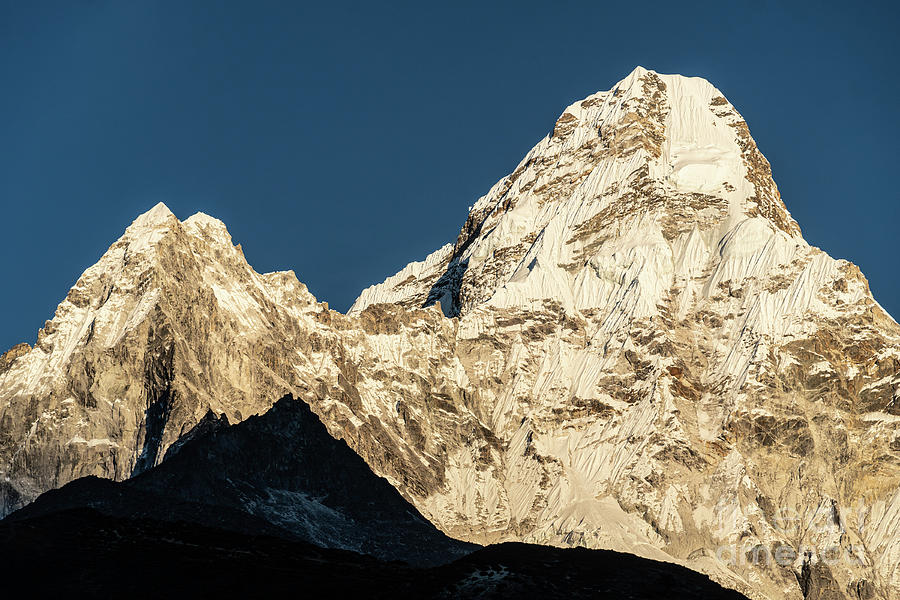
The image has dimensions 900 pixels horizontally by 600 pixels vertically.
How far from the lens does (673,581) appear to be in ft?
461

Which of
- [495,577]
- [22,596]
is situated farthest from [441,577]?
[22,596]

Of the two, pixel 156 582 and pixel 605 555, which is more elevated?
pixel 605 555

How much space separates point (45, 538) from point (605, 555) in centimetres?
5658

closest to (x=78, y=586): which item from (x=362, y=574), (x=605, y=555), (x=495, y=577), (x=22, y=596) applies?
(x=22, y=596)

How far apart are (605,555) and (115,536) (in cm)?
5029

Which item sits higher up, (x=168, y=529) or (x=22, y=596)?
(x=168, y=529)

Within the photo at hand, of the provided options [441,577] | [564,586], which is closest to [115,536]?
[441,577]

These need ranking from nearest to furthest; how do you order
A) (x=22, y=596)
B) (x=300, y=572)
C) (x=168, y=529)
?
(x=22, y=596)
(x=300, y=572)
(x=168, y=529)

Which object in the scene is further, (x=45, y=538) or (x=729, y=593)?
(x=45, y=538)

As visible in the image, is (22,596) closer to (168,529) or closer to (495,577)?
(168,529)

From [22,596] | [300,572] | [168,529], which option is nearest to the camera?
[22,596]

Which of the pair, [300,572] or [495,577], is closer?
[495,577]

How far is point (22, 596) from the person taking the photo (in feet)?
450

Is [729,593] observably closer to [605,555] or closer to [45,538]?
[605,555]
